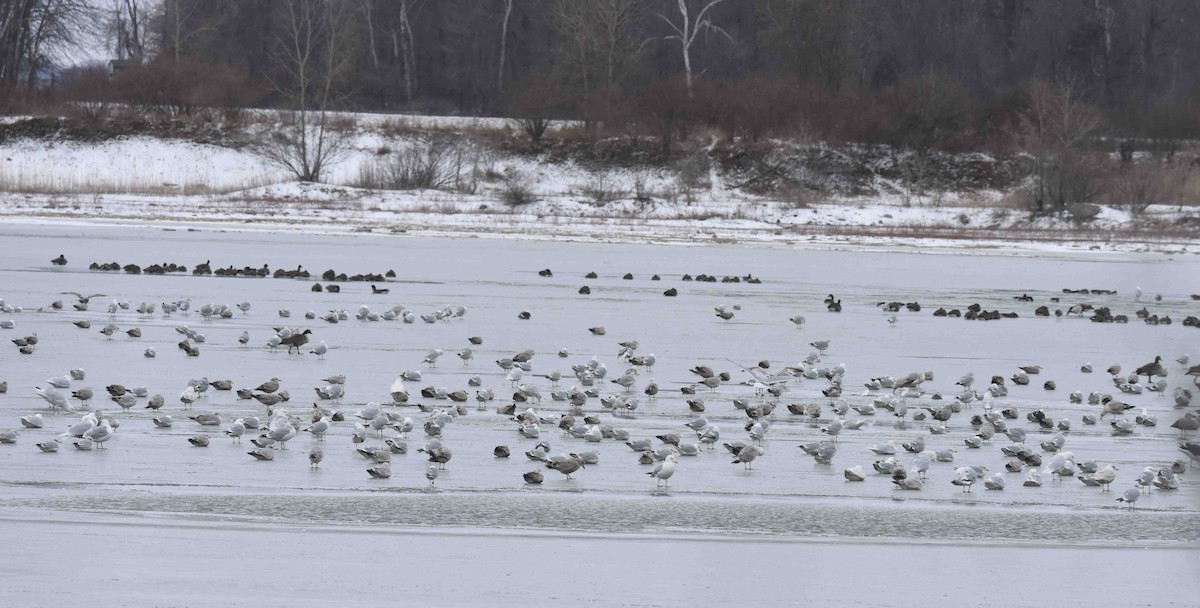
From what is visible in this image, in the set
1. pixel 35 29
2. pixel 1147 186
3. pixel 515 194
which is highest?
pixel 35 29

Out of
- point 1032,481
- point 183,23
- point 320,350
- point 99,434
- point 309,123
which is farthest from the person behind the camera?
point 183,23

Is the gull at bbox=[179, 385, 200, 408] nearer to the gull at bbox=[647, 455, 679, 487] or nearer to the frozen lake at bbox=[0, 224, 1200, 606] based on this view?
the frozen lake at bbox=[0, 224, 1200, 606]

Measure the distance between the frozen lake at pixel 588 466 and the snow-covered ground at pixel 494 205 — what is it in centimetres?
1621

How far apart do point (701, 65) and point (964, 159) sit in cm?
2474

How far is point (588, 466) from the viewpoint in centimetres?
766

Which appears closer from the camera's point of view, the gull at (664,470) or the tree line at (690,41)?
the gull at (664,470)

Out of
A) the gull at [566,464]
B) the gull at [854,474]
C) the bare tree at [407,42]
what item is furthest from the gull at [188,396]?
the bare tree at [407,42]

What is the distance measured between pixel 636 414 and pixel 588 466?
1678 mm

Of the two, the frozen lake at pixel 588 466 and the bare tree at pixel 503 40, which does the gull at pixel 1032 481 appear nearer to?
the frozen lake at pixel 588 466

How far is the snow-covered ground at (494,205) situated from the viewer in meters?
33.1

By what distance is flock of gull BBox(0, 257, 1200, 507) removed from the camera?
25.0 feet

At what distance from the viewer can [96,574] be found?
5266mm

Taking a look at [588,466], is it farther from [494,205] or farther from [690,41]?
[690,41]

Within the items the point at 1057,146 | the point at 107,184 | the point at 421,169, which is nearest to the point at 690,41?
the point at 421,169
